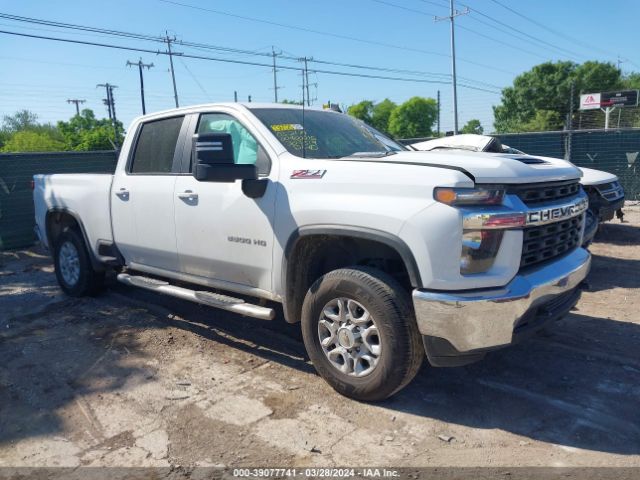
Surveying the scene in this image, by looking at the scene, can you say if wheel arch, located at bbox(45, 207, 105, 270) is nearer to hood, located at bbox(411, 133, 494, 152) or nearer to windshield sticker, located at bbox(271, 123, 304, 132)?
windshield sticker, located at bbox(271, 123, 304, 132)

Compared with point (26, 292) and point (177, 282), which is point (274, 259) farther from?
point (26, 292)

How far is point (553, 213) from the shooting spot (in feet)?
11.2

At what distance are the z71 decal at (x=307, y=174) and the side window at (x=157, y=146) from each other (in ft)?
5.24

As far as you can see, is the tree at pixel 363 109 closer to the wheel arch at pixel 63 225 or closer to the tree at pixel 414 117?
the tree at pixel 414 117

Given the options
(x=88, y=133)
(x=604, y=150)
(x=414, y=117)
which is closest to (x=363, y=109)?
(x=414, y=117)

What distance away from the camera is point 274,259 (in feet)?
12.8

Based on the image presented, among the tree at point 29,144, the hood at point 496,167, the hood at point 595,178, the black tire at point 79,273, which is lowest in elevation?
the black tire at point 79,273

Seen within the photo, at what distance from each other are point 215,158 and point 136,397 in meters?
1.78

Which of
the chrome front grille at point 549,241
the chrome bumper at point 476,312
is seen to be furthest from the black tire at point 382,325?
the chrome front grille at point 549,241

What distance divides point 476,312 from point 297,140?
193 centimetres

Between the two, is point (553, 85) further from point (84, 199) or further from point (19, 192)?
point (84, 199)

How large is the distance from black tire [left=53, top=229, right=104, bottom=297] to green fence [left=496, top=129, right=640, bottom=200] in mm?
10196

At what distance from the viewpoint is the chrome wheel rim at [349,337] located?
3.46 m

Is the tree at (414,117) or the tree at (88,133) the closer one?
the tree at (88,133)
